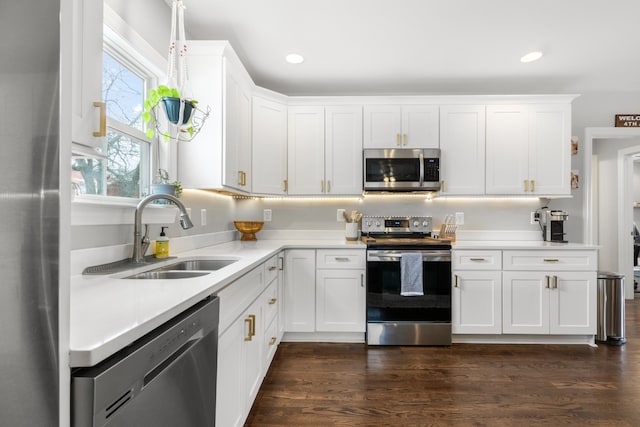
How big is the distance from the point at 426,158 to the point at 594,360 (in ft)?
6.77

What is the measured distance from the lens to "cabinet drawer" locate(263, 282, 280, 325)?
2.18 m

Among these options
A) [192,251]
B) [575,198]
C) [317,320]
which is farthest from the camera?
[575,198]

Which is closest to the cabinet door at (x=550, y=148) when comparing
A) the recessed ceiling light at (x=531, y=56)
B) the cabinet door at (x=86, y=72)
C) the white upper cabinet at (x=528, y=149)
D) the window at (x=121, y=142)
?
the white upper cabinet at (x=528, y=149)

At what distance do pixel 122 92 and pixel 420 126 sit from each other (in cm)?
248

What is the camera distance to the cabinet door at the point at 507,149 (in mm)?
3191

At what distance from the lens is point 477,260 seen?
9.59 feet

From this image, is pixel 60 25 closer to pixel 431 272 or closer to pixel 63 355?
pixel 63 355

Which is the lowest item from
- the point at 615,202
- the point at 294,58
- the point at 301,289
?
the point at 301,289

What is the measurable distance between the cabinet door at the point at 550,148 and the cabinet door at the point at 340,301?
1.95 meters

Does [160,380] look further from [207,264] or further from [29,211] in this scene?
[207,264]

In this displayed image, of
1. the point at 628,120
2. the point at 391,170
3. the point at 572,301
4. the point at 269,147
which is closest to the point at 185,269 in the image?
the point at 269,147

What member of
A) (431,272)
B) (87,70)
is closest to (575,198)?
(431,272)

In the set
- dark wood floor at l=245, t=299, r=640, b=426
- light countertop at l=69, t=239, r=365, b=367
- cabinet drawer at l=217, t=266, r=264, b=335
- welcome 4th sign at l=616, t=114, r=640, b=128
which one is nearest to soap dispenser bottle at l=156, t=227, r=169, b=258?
light countertop at l=69, t=239, r=365, b=367

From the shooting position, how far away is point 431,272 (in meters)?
2.87
